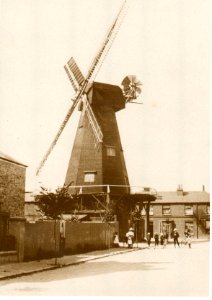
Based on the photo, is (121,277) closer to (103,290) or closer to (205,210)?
(103,290)

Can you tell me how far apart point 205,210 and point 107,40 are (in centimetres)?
3362

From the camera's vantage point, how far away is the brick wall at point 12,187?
78.0 feet

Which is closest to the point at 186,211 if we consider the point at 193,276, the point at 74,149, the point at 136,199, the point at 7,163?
the point at 136,199

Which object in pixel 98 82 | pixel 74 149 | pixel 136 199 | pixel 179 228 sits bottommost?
pixel 179 228

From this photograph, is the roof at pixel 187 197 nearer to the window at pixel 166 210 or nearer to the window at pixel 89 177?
the window at pixel 166 210

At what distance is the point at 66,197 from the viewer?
19.4m

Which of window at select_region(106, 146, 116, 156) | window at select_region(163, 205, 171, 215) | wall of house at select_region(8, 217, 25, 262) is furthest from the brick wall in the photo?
window at select_region(163, 205, 171, 215)

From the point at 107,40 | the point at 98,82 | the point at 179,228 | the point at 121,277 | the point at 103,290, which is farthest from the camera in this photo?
the point at 179,228

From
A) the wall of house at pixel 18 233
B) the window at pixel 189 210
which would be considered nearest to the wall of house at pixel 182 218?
the window at pixel 189 210

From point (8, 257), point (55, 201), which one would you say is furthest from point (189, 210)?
point (8, 257)

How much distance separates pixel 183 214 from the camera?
6031 cm

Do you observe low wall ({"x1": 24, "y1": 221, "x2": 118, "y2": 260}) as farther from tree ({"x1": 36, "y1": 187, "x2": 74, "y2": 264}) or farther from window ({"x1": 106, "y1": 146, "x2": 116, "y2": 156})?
window ({"x1": 106, "y1": 146, "x2": 116, "y2": 156})

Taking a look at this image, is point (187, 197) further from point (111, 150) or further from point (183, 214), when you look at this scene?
point (111, 150)

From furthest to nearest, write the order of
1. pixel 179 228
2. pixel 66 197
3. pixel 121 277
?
1. pixel 179 228
2. pixel 66 197
3. pixel 121 277
